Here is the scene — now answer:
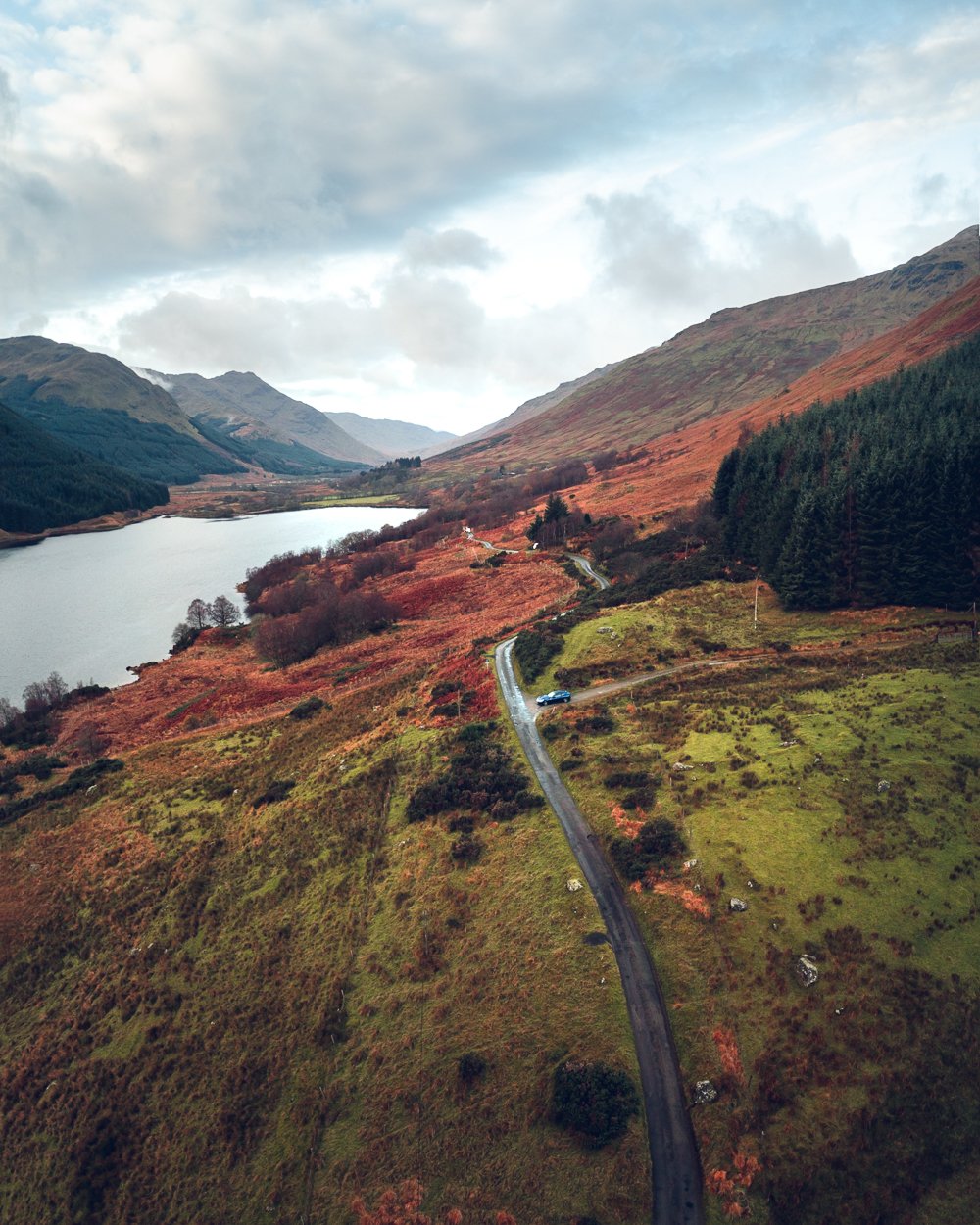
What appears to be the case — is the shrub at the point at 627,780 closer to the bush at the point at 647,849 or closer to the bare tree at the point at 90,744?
the bush at the point at 647,849

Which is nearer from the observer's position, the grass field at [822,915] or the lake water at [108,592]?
the grass field at [822,915]

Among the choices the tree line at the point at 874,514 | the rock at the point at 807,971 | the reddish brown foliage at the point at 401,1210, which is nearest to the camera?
the reddish brown foliage at the point at 401,1210

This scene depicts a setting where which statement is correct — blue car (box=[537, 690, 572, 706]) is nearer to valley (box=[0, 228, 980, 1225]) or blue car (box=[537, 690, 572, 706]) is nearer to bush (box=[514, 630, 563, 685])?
valley (box=[0, 228, 980, 1225])

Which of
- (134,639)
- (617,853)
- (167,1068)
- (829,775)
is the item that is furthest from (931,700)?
(134,639)

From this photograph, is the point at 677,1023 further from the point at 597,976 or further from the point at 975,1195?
the point at 975,1195

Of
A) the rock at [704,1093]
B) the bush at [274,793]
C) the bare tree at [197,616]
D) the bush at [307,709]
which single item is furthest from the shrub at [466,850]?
the bare tree at [197,616]

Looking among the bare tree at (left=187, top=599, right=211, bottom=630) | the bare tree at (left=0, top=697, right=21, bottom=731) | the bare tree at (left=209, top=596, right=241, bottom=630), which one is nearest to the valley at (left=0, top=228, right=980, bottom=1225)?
the bare tree at (left=0, top=697, right=21, bottom=731)

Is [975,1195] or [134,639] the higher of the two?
[134,639]
